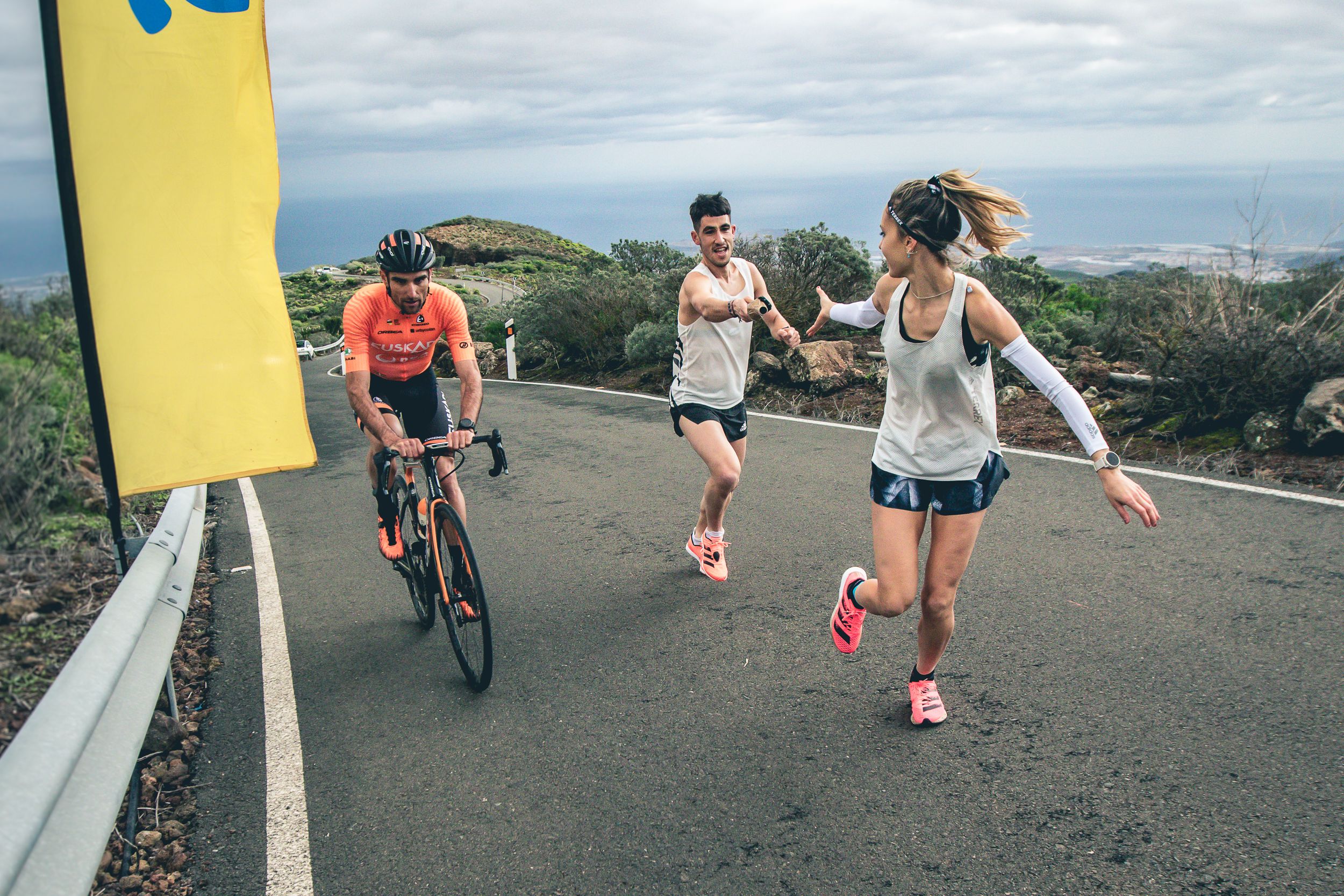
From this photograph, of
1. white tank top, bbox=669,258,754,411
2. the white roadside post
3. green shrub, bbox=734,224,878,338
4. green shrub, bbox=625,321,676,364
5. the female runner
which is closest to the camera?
the female runner

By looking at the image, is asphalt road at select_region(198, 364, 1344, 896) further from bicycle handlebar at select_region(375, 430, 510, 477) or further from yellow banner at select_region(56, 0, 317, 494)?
yellow banner at select_region(56, 0, 317, 494)

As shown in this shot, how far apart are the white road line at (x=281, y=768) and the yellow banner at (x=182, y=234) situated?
122cm

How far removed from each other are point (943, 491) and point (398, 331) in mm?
3055

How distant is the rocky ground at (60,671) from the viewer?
2609 millimetres

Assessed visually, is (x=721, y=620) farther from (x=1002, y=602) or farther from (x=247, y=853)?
(x=247, y=853)

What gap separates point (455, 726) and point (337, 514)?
14.7 ft

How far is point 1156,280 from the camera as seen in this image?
15352 mm

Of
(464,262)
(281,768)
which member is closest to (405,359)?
(281,768)

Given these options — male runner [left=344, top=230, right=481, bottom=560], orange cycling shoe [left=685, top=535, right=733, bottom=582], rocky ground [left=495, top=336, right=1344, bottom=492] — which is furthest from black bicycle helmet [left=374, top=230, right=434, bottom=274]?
rocky ground [left=495, top=336, right=1344, bottom=492]

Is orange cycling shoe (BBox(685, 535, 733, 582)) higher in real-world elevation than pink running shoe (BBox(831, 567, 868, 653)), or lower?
lower

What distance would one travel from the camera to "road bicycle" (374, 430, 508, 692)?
4.27 meters

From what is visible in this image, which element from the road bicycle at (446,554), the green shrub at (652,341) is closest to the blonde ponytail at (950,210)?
the road bicycle at (446,554)

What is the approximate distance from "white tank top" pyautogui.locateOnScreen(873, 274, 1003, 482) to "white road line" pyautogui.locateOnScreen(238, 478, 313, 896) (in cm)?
263

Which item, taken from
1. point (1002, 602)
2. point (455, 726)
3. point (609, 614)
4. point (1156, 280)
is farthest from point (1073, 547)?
point (1156, 280)
